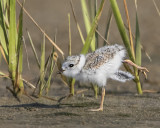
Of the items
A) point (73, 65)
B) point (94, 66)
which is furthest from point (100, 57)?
point (73, 65)

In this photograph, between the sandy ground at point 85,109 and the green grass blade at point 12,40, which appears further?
the green grass blade at point 12,40

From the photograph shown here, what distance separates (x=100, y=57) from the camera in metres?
4.02

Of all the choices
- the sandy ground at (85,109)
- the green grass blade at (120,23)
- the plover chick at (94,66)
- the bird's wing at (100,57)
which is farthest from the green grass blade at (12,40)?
the green grass blade at (120,23)

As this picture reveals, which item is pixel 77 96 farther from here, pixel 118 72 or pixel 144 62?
pixel 144 62

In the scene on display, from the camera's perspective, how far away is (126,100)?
14.8 feet

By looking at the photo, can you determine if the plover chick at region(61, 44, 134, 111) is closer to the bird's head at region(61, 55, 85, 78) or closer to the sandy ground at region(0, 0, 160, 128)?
the bird's head at region(61, 55, 85, 78)

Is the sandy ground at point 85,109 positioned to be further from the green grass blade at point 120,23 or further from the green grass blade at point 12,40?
the green grass blade at point 120,23

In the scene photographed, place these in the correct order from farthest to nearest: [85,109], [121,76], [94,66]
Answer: [121,76] < [85,109] < [94,66]

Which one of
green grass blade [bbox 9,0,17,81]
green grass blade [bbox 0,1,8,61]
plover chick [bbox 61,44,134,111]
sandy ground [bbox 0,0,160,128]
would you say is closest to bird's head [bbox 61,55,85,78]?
plover chick [bbox 61,44,134,111]

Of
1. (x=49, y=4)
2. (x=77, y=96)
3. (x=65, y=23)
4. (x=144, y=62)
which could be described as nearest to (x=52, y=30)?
(x=65, y=23)

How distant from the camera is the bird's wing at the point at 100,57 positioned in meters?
3.94

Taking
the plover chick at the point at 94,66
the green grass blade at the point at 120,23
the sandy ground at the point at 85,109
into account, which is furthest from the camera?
the green grass blade at the point at 120,23

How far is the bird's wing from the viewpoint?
3.94 meters

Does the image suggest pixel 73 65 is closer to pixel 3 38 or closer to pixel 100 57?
pixel 100 57
